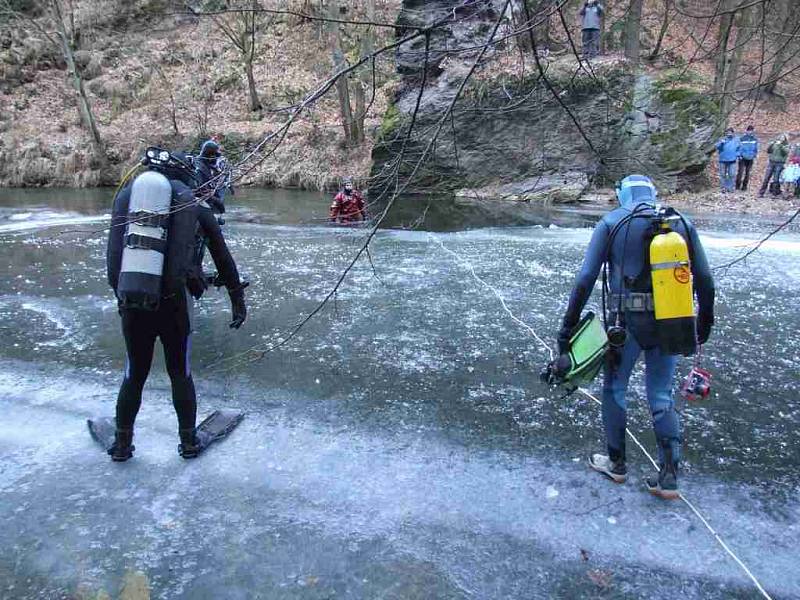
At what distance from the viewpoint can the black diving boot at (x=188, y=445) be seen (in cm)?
384

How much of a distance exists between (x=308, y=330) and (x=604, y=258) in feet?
12.7

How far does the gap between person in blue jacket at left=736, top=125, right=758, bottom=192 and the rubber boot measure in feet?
49.4

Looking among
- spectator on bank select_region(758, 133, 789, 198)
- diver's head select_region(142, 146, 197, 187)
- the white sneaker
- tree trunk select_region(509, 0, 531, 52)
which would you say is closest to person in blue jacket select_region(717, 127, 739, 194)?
spectator on bank select_region(758, 133, 789, 198)

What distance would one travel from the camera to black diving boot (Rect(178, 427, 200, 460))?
384 cm

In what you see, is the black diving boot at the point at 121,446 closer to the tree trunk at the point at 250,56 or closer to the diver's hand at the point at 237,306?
the diver's hand at the point at 237,306

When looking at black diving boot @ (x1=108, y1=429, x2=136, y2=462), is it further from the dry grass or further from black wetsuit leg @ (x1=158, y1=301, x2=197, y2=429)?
the dry grass

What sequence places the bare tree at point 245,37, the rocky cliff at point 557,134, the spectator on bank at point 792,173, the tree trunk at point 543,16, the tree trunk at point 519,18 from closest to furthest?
the tree trunk at point 543,16, the tree trunk at point 519,18, the spectator on bank at point 792,173, the rocky cliff at point 557,134, the bare tree at point 245,37

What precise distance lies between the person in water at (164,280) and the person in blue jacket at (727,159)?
16.6 m

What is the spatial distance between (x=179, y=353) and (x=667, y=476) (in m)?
3.07

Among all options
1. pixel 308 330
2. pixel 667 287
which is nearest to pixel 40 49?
pixel 308 330

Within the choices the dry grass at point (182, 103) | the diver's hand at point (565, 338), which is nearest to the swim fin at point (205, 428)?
the diver's hand at point (565, 338)

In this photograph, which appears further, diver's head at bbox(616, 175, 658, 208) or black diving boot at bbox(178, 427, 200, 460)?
black diving boot at bbox(178, 427, 200, 460)

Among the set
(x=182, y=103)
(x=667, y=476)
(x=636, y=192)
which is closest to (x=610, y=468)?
(x=667, y=476)

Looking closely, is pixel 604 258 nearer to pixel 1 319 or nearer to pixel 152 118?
pixel 1 319
